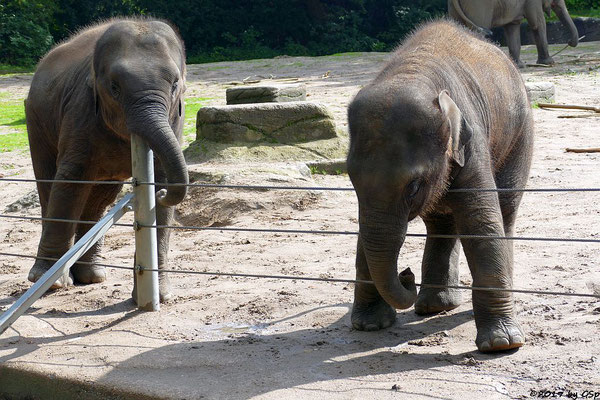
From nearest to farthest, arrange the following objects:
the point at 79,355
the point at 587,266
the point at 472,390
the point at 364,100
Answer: the point at 472,390, the point at 364,100, the point at 79,355, the point at 587,266

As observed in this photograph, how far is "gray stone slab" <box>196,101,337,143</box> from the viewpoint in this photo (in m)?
8.74

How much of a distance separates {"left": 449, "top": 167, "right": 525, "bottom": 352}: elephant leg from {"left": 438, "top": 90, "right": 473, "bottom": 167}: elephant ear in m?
0.21

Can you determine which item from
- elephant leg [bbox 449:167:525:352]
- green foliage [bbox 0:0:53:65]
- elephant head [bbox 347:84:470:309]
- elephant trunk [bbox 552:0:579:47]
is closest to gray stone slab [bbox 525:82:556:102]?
elephant trunk [bbox 552:0:579:47]

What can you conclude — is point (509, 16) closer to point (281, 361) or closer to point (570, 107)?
point (570, 107)

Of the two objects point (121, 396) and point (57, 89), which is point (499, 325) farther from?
point (57, 89)

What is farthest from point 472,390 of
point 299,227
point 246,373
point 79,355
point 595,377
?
point 299,227

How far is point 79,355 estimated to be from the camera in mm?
4523

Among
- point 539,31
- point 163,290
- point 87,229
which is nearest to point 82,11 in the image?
point 539,31


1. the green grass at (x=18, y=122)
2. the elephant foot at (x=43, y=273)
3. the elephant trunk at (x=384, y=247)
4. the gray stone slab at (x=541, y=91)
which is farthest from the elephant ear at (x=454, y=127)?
the gray stone slab at (x=541, y=91)

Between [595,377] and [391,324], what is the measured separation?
47.3 inches

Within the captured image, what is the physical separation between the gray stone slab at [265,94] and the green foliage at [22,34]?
16.7m

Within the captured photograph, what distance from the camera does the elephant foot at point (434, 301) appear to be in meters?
4.91

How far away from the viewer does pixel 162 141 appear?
5.07 metres

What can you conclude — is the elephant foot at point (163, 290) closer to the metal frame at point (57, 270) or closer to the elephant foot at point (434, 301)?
the metal frame at point (57, 270)
